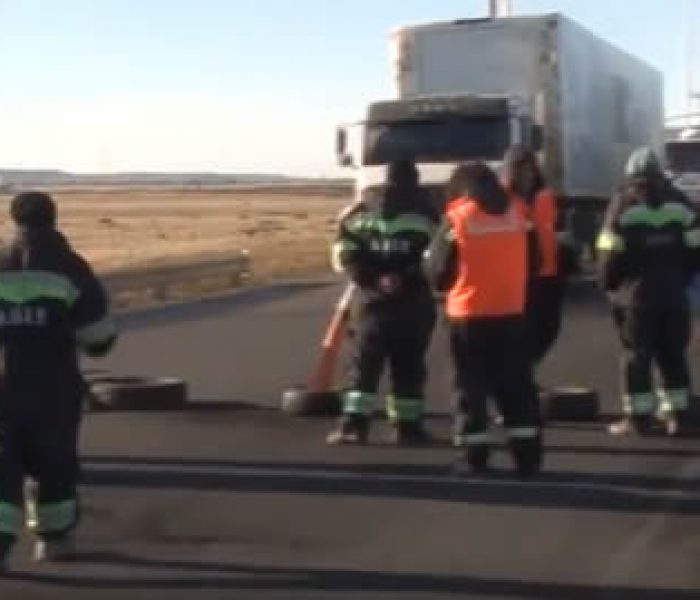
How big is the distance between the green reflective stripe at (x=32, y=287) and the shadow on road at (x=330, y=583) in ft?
4.24

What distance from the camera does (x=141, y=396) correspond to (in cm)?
1557

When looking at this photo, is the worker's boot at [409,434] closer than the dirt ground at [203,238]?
Yes

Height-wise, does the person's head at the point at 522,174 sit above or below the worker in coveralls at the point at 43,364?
above

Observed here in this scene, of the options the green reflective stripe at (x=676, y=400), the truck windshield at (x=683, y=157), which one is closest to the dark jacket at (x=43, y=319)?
the green reflective stripe at (x=676, y=400)

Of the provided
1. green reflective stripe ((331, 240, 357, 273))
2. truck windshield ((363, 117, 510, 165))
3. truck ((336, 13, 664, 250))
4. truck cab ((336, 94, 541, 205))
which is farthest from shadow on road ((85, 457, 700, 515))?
truck windshield ((363, 117, 510, 165))

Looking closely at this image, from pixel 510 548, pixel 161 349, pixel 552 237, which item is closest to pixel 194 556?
pixel 510 548

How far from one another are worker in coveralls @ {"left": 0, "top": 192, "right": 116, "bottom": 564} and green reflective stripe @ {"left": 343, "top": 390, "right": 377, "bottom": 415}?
3764 millimetres

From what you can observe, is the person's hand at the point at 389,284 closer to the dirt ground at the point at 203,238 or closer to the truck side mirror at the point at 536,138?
the truck side mirror at the point at 536,138

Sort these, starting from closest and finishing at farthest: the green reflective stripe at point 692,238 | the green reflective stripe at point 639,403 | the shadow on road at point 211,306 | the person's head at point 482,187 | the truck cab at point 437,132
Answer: the person's head at point 482,187, the green reflective stripe at point 692,238, the green reflective stripe at point 639,403, the shadow on road at point 211,306, the truck cab at point 437,132

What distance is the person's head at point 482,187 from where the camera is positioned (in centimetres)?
1163

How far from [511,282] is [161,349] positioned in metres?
10.4

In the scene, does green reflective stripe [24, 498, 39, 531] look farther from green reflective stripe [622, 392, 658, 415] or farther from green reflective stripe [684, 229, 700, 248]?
green reflective stripe [684, 229, 700, 248]

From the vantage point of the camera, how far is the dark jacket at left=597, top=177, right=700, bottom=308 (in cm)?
1326

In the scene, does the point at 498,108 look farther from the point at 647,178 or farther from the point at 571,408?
the point at 647,178
